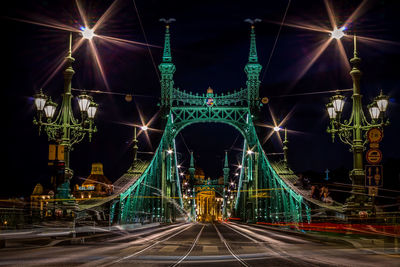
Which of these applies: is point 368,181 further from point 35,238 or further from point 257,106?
point 257,106

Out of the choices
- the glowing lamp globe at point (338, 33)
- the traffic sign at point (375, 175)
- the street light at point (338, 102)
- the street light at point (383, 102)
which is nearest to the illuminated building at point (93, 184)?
the street light at point (338, 102)

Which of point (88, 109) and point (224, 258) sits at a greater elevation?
point (88, 109)

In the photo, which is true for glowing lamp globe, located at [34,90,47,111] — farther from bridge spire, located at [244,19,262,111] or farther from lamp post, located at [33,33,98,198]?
bridge spire, located at [244,19,262,111]

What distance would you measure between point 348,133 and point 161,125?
38.2m

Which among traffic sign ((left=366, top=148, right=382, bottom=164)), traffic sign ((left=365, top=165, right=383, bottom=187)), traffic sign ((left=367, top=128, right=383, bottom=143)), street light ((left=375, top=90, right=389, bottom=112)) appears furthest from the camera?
street light ((left=375, top=90, right=389, bottom=112))

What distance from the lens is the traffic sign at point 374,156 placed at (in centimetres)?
1403

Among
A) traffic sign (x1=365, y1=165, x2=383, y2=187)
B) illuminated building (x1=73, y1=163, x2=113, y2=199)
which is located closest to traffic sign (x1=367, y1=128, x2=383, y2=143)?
traffic sign (x1=365, y1=165, x2=383, y2=187)

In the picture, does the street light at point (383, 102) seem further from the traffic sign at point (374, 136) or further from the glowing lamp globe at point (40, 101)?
the glowing lamp globe at point (40, 101)

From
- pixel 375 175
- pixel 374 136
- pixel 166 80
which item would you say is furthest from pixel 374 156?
pixel 166 80

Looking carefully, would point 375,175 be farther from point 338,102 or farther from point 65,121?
point 65,121

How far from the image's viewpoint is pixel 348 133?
1825 cm

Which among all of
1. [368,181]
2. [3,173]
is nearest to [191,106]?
[3,173]

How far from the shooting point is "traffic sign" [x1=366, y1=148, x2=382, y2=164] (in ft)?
46.0

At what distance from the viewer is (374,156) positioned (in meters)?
14.1
